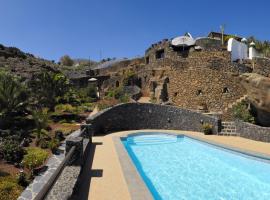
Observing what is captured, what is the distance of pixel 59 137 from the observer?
59.2ft

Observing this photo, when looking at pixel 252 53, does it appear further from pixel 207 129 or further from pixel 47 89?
pixel 47 89

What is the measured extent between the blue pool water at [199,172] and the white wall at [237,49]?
1481cm

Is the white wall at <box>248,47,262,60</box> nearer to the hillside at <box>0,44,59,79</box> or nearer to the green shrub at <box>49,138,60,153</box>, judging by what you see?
the green shrub at <box>49,138,60,153</box>

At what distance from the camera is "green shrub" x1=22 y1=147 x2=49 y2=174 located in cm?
1285

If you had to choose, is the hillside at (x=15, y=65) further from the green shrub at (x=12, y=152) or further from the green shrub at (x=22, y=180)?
the green shrub at (x=22, y=180)

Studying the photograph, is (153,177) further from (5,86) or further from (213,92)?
(213,92)

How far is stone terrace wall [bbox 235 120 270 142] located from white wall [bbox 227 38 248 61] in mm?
11505

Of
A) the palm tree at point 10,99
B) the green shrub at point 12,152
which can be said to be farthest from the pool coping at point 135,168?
the palm tree at point 10,99

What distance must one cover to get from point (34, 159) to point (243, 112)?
1574cm

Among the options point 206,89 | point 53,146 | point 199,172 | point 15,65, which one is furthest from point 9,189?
point 15,65

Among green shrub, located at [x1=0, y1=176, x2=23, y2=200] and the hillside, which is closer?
green shrub, located at [x1=0, y1=176, x2=23, y2=200]

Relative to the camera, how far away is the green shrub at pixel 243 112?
22172 millimetres

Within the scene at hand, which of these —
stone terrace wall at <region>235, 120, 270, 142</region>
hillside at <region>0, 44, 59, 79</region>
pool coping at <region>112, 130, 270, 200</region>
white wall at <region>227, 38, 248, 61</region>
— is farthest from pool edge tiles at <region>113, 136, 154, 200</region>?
hillside at <region>0, 44, 59, 79</region>

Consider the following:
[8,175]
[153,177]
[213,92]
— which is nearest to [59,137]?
[8,175]
